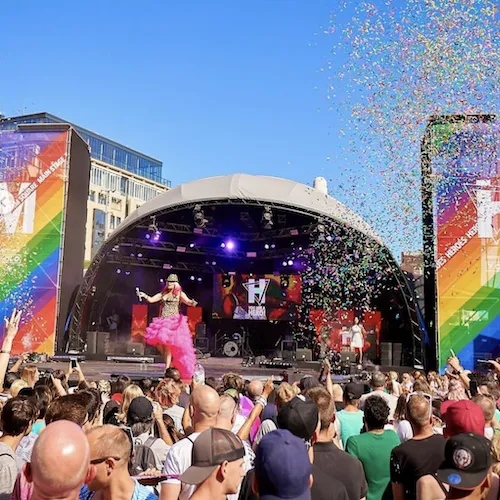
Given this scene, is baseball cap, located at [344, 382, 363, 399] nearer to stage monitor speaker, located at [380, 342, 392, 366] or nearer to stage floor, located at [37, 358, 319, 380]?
stage floor, located at [37, 358, 319, 380]

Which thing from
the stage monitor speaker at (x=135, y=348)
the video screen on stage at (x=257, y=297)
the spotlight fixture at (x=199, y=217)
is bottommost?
the stage monitor speaker at (x=135, y=348)

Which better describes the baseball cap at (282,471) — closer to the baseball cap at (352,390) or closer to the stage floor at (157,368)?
the baseball cap at (352,390)

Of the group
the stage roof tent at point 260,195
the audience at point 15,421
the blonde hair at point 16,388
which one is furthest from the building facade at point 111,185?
the audience at point 15,421

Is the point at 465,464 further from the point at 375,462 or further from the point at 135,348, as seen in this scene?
the point at 135,348

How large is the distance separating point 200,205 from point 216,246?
176 inches

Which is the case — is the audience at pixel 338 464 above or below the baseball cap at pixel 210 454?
below

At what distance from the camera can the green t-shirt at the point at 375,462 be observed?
3340 mm

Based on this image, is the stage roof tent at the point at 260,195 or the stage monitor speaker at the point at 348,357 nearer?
the stage roof tent at the point at 260,195

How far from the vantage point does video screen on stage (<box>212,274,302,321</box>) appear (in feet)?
73.4

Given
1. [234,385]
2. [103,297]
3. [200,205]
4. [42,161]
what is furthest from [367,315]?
[234,385]

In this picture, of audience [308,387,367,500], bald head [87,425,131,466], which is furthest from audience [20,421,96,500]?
audience [308,387,367,500]

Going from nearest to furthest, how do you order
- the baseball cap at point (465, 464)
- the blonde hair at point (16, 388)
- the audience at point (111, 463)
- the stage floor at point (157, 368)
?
the baseball cap at point (465, 464), the audience at point (111, 463), the blonde hair at point (16, 388), the stage floor at point (157, 368)

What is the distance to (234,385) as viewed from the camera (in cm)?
549

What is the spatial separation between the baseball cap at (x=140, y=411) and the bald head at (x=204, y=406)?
2.71 feet
